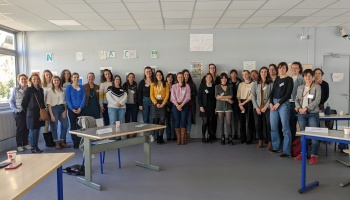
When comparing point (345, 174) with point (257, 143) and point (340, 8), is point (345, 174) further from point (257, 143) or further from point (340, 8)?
point (340, 8)

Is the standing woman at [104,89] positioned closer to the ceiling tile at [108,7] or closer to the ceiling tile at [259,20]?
the ceiling tile at [108,7]

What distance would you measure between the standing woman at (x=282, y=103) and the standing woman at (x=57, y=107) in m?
4.30

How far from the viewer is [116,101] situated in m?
5.67

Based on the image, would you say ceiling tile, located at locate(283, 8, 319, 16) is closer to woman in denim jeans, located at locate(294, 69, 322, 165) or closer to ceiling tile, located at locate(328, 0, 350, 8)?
ceiling tile, located at locate(328, 0, 350, 8)

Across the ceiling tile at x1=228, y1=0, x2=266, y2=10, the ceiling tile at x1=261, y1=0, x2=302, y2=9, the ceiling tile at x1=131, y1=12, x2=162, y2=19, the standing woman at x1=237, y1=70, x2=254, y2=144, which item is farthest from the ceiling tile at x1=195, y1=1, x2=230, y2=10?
the standing woman at x1=237, y1=70, x2=254, y2=144

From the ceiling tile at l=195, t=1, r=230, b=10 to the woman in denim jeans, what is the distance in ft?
5.87

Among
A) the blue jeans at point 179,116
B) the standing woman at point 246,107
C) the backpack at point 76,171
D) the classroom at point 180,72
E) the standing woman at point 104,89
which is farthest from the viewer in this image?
the standing woman at point 104,89

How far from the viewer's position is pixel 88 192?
3254mm

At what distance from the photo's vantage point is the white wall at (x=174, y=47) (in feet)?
21.3

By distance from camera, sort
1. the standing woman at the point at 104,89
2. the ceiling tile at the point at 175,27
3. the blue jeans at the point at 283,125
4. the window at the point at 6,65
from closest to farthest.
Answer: the blue jeans at the point at 283,125, the window at the point at 6,65, the standing woman at the point at 104,89, the ceiling tile at the point at 175,27

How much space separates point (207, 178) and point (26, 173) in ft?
7.94

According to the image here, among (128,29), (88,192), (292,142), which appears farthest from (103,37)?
(292,142)

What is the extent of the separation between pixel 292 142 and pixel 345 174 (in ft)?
4.05

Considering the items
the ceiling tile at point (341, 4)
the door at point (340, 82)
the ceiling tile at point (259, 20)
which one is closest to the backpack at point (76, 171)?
the ceiling tile at point (259, 20)
